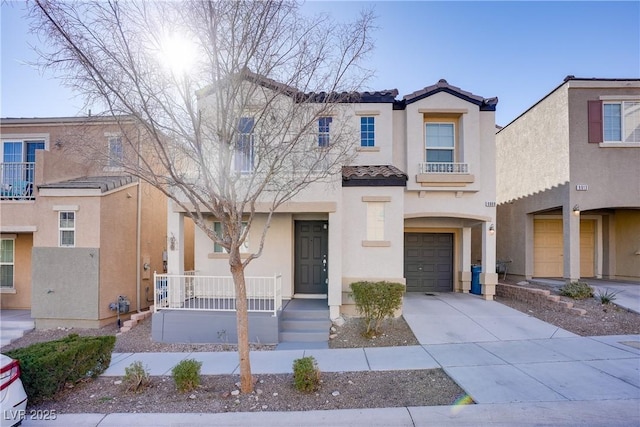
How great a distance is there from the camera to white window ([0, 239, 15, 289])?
483 inches

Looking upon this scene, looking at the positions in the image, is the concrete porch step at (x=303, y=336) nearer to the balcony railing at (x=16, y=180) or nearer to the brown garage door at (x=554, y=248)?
the balcony railing at (x=16, y=180)

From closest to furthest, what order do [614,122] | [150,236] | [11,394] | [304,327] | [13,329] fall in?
1. [11,394]
2. [304,327]
3. [13,329]
4. [614,122]
5. [150,236]

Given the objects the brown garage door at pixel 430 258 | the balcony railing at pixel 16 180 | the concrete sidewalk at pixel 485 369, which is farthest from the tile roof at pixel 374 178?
the balcony railing at pixel 16 180

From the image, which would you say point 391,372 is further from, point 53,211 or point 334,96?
point 53,211

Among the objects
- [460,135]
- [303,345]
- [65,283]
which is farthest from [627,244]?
[65,283]

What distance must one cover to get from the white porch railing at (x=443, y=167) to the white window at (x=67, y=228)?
11.1m

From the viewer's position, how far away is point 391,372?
6.17m

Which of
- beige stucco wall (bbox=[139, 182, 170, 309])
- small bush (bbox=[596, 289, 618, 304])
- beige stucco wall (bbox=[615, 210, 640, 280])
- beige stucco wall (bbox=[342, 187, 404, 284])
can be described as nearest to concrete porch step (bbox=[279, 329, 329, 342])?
beige stucco wall (bbox=[342, 187, 404, 284])

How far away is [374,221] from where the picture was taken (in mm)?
10062

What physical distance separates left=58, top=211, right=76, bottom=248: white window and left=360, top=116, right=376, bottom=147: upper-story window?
9381 mm

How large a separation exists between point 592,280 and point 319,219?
12321 mm

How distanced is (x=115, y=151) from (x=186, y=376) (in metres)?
4.31

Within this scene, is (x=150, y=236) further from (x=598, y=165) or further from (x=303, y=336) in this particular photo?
(x=598, y=165)

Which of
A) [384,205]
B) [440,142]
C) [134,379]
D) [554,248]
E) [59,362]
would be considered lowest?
[134,379]
